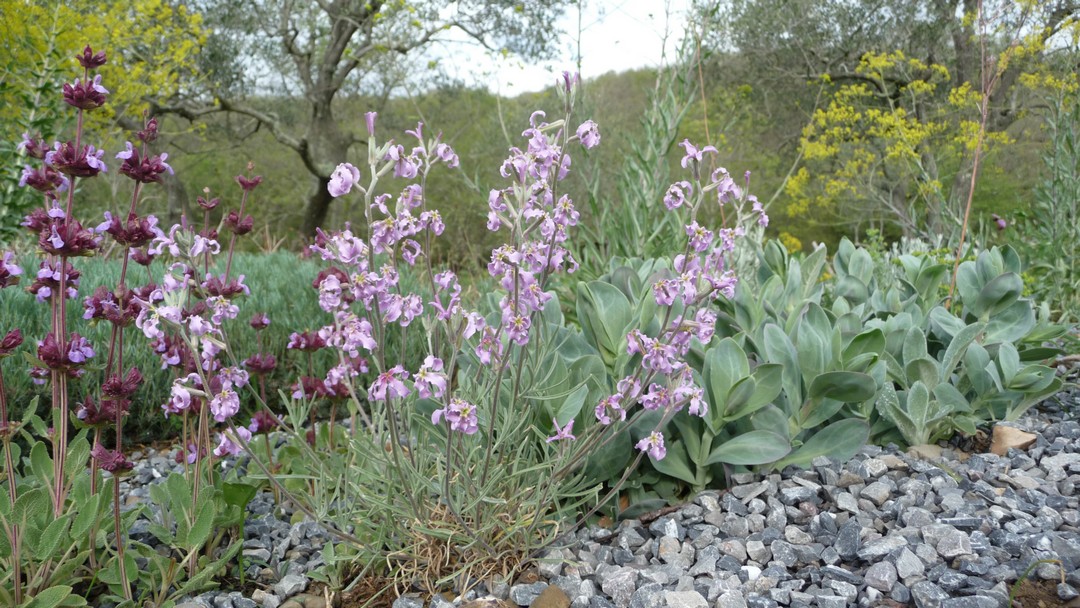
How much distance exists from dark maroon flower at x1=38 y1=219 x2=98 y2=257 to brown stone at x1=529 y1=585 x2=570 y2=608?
1.31 meters

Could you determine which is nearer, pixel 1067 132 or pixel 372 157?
pixel 372 157

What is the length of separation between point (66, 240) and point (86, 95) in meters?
0.37

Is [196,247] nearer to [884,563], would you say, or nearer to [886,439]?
[884,563]

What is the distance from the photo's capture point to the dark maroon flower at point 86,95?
178 cm

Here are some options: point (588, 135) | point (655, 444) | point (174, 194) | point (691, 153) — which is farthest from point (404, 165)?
point (174, 194)

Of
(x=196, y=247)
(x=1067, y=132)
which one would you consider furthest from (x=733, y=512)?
(x=1067, y=132)

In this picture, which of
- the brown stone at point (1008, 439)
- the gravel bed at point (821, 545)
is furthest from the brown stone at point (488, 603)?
the brown stone at point (1008, 439)

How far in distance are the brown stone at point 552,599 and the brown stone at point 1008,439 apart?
5.05 ft

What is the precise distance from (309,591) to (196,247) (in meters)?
0.93

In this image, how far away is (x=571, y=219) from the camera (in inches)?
67.6

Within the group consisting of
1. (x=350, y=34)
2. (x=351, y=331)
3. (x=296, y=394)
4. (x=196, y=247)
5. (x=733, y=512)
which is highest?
(x=350, y=34)

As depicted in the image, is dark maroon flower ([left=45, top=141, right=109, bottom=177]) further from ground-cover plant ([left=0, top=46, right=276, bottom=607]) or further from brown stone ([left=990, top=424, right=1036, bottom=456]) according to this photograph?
brown stone ([left=990, top=424, right=1036, bottom=456])

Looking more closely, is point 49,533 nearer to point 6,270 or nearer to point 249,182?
point 6,270

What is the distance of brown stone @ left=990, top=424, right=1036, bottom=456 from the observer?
7.88 ft
